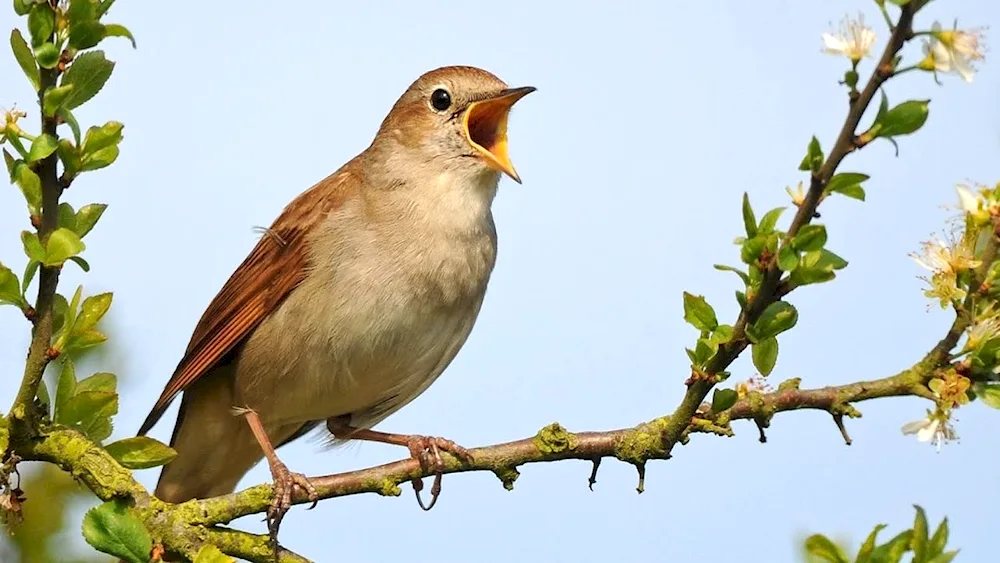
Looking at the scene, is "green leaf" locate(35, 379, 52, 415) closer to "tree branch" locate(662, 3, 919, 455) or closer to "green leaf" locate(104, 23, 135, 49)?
A: "green leaf" locate(104, 23, 135, 49)

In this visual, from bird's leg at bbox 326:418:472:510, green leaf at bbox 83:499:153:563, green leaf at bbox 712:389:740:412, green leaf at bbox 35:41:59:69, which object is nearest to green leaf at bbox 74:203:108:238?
green leaf at bbox 35:41:59:69

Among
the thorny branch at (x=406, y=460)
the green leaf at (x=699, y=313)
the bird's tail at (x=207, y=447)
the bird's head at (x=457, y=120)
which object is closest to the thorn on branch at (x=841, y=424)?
the thorny branch at (x=406, y=460)

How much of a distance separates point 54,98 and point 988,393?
7.16 ft

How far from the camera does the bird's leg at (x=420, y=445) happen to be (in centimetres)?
390

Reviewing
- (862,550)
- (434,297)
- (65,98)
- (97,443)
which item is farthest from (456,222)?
(862,550)

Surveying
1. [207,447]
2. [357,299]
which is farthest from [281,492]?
[207,447]

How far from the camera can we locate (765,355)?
9.25 feet

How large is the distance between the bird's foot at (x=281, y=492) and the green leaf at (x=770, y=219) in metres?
1.60

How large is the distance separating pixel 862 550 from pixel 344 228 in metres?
3.04

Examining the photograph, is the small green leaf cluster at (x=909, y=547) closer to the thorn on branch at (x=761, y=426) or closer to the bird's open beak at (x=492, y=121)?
the thorn on branch at (x=761, y=426)

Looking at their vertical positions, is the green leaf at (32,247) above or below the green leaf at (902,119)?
below

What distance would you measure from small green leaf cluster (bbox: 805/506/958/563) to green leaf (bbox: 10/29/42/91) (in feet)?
6.55

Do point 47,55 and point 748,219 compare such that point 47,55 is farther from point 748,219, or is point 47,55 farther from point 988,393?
point 988,393

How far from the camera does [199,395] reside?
218 inches
